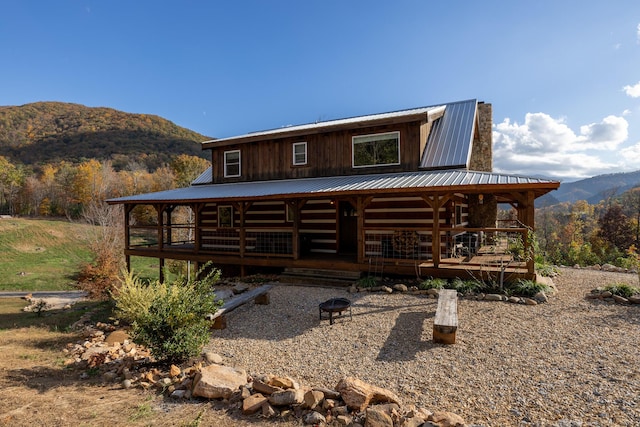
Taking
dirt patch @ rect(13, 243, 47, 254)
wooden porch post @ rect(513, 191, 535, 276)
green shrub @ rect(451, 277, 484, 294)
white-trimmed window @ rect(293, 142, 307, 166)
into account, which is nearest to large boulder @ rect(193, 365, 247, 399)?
green shrub @ rect(451, 277, 484, 294)

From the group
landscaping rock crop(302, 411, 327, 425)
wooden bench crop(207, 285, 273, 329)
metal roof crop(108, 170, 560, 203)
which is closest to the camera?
landscaping rock crop(302, 411, 327, 425)

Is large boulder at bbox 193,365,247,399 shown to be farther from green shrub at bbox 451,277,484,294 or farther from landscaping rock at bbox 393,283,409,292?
green shrub at bbox 451,277,484,294

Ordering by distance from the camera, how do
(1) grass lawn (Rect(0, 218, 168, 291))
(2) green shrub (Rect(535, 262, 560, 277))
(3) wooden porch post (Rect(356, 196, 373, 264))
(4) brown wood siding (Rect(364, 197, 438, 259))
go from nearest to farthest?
(3) wooden porch post (Rect(356, 196, 373, 264)) < (2) green shrub (Rect(535, 262, 560, 277)) < (4) brown wood siding (Rect(364, 197, 438, 259)) < (1) grass lawn (Rect(0, 218, 168, 291))

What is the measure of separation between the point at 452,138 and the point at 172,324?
12.1m

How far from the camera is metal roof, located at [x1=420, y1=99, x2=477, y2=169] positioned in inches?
480

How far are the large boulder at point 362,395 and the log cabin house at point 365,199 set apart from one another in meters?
6.22

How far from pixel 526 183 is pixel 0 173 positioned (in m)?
75.1

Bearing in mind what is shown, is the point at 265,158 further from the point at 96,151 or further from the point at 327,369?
the point at 96,151

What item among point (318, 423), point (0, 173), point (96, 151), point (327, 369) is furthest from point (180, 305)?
point (96, 151)

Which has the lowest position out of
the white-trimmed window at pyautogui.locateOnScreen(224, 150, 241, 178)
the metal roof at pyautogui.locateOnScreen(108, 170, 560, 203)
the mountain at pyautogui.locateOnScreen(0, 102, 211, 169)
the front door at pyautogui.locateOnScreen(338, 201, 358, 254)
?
the front door at pyautogui.locateOnScreen(338, 201, 358, 254)

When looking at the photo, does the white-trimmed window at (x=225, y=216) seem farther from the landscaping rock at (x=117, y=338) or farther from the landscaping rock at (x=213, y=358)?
the landscaping rock at (x=213, y=358)

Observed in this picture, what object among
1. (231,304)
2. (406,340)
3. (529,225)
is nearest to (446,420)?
(406,340)

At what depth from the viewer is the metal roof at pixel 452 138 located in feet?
40.0

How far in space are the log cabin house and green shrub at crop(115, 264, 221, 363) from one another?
5774 mm
